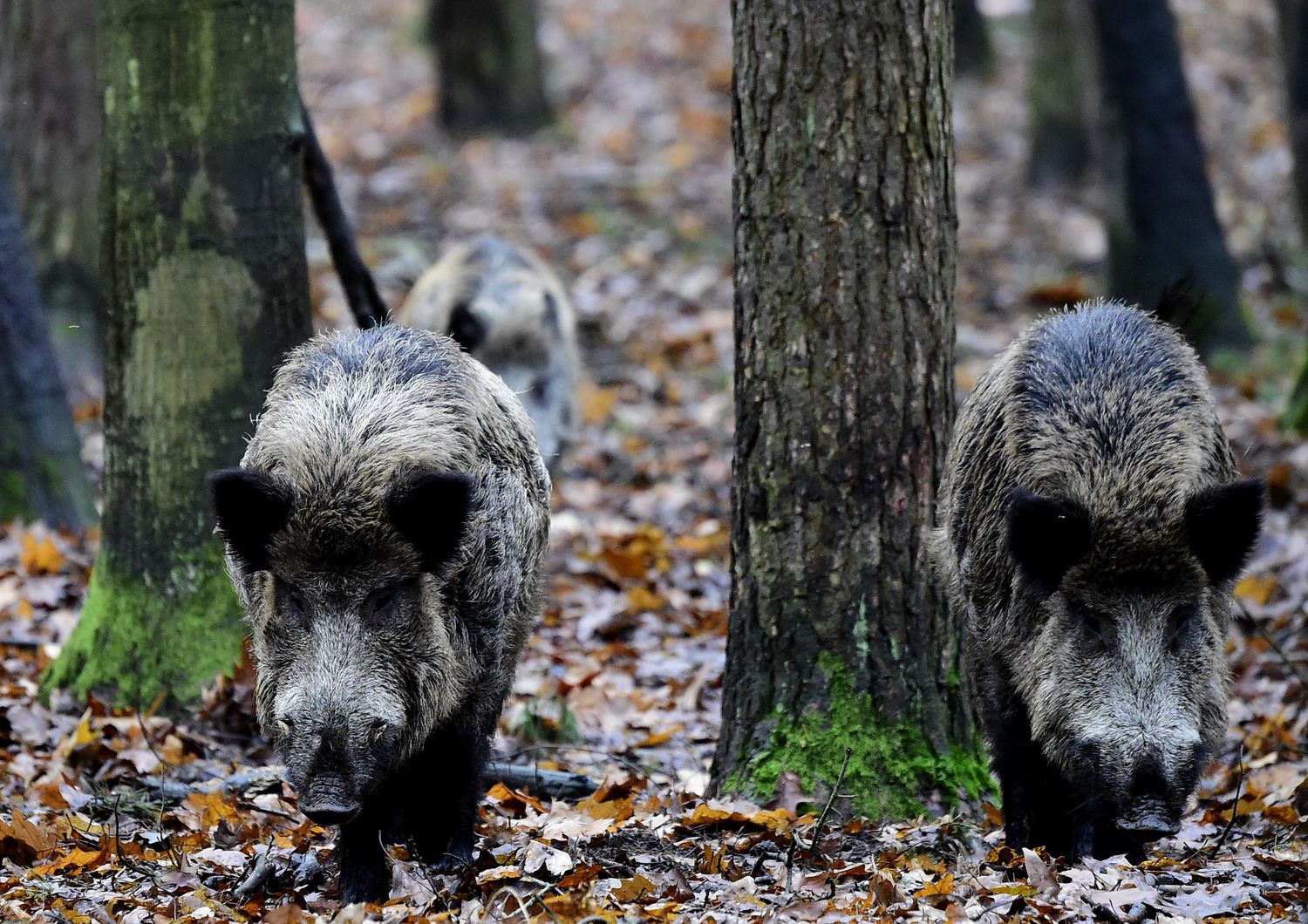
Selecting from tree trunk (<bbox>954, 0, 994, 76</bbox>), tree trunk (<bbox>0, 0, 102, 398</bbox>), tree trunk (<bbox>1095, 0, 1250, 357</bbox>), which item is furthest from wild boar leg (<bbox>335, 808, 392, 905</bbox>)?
tree trunk (<bbox>954, 0, 994, 76</bbox>)

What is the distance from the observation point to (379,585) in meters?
5.14

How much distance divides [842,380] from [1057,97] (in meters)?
13.5

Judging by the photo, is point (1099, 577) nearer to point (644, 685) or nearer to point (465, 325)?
point (644, 685)

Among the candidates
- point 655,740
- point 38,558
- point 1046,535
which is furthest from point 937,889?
point 38,558

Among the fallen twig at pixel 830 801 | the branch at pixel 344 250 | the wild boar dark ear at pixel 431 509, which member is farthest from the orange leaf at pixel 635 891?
the branch at pixel 344 250

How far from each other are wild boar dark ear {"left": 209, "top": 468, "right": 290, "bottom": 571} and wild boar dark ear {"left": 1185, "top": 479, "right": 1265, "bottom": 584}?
3.03 metres

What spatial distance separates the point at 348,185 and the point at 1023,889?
1508 cm

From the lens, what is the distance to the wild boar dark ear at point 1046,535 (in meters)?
5.16

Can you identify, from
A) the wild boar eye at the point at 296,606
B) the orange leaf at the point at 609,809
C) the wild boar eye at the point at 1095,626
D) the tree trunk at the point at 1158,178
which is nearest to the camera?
the wild boar eye at the point at 296,606

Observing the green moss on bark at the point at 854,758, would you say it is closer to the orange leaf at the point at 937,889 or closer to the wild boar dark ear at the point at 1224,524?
the orange leaf at the point at 937,889

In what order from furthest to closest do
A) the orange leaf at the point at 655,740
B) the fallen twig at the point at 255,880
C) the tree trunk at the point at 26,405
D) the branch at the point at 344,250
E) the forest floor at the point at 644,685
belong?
1. the tree trunk at the point at 26,405
2. the branch at the point at 344,250
3. the orange leaf at the point at 655,740
4. the fallen twig at the point at 255,880
5. the forest floor at the point at 644,685

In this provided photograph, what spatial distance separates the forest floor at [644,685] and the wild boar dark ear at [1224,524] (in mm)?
995

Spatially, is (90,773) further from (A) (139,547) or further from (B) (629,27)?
(B) (629,27)

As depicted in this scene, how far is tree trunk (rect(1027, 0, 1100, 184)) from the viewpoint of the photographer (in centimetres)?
1784
